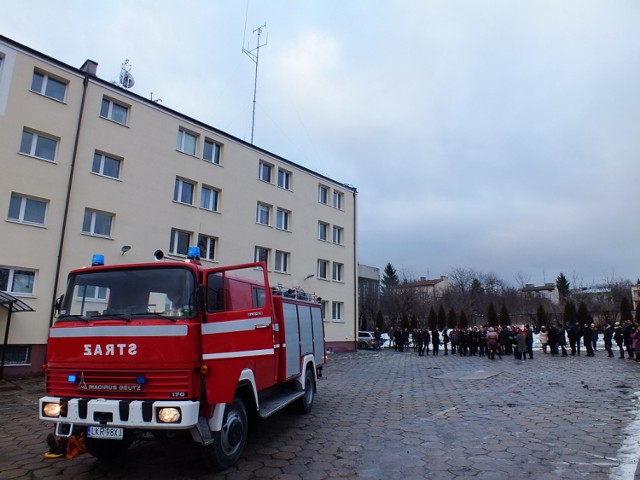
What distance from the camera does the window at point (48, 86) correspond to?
1780cm

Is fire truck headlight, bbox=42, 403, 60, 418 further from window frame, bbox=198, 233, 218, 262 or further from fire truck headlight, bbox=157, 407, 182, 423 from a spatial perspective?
window frame, bbox=198, 233, 218, 262

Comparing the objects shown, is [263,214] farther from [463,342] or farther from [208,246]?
[463,342]

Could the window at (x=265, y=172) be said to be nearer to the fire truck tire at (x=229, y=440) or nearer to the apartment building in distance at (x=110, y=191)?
the apartment building in distance at (x=110, y=191)

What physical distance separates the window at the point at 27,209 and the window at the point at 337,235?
758 inches

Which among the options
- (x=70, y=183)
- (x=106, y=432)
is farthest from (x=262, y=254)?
(x=106, y=432)

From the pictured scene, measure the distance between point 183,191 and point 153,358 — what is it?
62.0ft

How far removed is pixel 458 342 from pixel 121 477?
2437 cm

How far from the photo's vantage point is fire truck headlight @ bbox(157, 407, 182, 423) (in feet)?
15.6

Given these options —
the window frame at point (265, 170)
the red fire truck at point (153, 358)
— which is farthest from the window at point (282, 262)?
the red fire truck at point (153, 358)

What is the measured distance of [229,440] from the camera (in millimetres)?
5652

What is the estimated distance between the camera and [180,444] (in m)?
6.73

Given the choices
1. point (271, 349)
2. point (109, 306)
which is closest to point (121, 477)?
point (109, 306)

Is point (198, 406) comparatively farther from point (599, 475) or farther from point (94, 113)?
point (94, 113)

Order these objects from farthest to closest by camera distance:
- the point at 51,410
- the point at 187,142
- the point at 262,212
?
the point at 262,212, the point at 187,142, the point at 51,410
